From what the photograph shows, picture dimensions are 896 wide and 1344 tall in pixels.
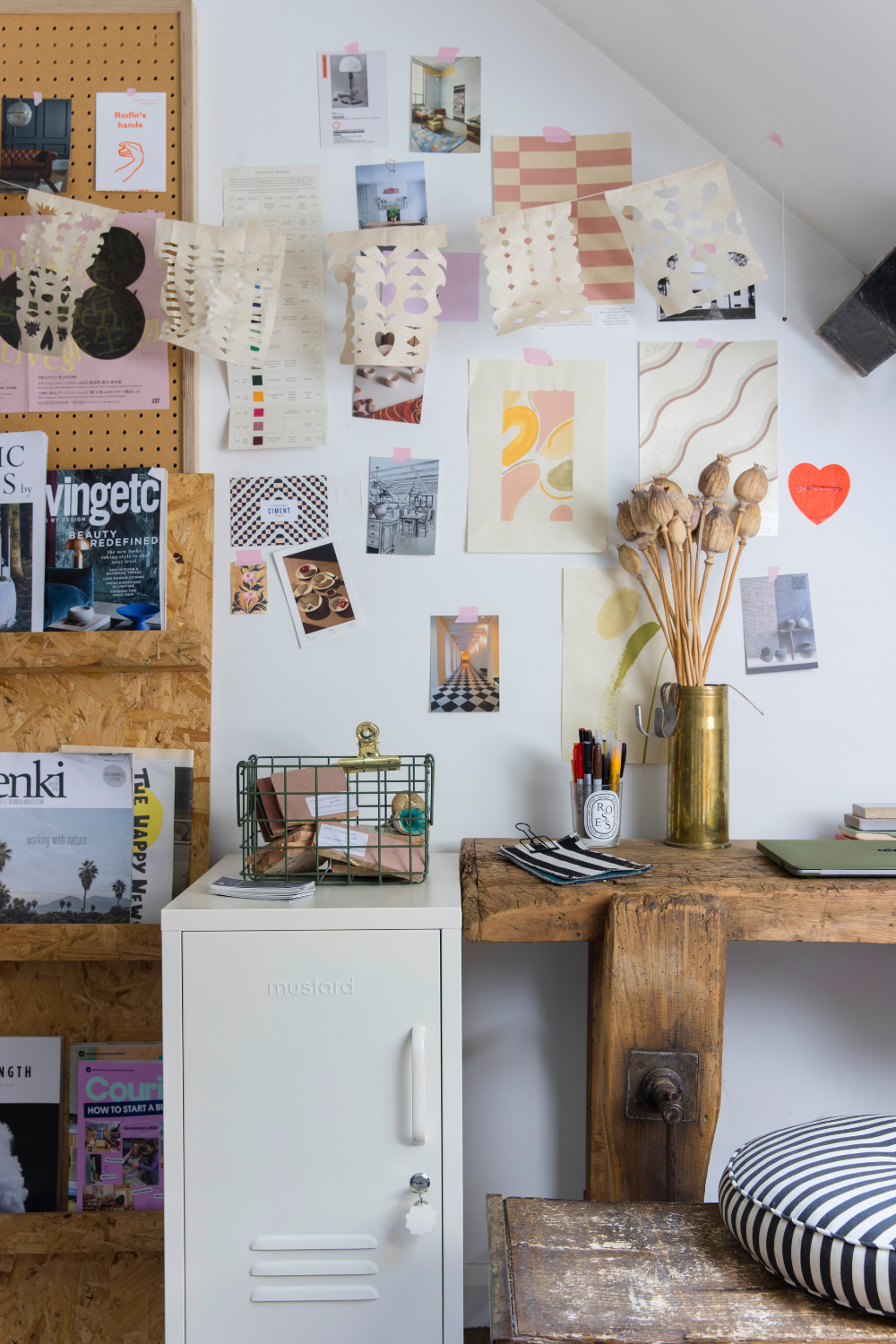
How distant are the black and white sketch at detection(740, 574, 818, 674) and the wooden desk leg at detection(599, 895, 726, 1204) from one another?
58 cm

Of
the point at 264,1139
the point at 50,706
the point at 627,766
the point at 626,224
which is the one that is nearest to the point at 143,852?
the point at 50,706

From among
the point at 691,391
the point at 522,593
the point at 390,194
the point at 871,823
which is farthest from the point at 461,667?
the point at 390,194

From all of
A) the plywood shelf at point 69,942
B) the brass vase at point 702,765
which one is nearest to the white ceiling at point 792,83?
the brass vase at point 702,765

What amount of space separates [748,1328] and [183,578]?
53.3 inches

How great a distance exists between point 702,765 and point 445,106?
4.26ft

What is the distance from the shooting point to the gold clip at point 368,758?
1357 millimetres

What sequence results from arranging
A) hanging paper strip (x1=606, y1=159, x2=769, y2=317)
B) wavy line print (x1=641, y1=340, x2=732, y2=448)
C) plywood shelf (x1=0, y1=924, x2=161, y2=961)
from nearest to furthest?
hanging paper strip (x1=606, y1=159, x2=769, y2=317)
plywood shelf (x1=0, y1=924, x2=161, y2=961)
wavy line print (x1=641, y1=340, x2=732, y2=448)

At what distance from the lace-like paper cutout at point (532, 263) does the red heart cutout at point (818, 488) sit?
0.53 metres

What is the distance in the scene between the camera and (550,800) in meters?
1.61

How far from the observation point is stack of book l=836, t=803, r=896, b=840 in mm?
1499

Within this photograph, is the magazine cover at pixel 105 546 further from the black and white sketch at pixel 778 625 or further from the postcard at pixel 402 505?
the black and white sketch at pixel 778 625

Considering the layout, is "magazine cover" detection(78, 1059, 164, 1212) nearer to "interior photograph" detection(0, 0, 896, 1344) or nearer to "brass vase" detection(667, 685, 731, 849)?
"interior photograph" detection(0, 0, 896, 1344)

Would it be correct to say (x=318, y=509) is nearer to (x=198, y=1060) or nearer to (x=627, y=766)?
(x=627, y=766)

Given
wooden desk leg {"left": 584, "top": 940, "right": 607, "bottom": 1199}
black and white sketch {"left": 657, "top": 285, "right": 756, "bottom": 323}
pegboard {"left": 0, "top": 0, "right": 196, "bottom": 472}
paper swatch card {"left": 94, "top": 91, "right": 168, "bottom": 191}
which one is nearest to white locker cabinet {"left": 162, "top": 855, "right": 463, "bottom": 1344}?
wooden desk leg {"left": 584, "top": 940, "right": 607, "bottom": 1199}
